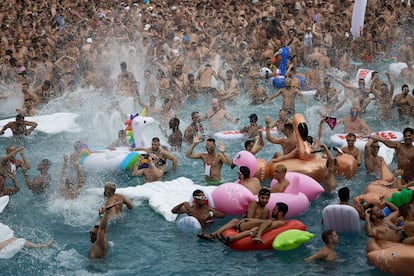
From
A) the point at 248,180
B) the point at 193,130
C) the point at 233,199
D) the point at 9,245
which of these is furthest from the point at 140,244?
the point at 193,130

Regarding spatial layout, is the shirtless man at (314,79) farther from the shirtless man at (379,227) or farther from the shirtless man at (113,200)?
the shirtless man at (379,227)

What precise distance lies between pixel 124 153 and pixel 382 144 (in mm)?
4334

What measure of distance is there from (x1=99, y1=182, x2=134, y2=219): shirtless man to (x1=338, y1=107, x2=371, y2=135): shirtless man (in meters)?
4.69

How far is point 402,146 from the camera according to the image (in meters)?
9.79

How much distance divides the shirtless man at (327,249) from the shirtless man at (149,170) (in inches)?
137

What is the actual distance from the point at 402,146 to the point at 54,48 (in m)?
11.3

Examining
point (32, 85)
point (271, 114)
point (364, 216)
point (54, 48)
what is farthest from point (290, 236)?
point (54, 48)

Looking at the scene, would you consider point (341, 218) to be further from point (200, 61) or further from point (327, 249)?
point (200, 61)

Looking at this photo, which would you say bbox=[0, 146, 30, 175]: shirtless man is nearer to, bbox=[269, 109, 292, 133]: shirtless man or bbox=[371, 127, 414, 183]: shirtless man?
bbox=[269, 109, 292, 133]: shirtless man

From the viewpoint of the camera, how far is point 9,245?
325 inches

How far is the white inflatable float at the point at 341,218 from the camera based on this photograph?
816 centimetres

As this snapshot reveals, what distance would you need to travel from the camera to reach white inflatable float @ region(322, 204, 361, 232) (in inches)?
321

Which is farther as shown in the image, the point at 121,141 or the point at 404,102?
the point at 404,102

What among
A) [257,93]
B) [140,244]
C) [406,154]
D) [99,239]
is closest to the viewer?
[99,239]
